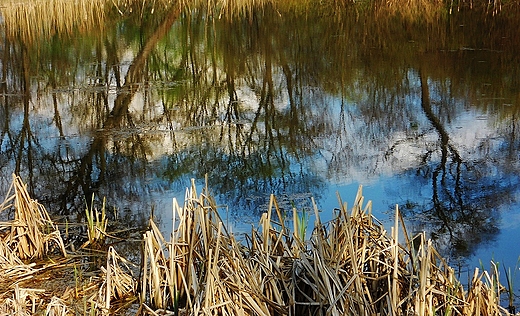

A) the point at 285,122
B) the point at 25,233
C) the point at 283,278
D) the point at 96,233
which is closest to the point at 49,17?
the point at 285,122

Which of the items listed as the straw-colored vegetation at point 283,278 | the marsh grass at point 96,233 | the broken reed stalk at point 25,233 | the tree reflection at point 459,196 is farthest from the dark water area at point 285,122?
the broken reed stalk at point 25,233

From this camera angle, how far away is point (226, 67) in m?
11.4

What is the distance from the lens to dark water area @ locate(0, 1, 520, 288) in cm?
602

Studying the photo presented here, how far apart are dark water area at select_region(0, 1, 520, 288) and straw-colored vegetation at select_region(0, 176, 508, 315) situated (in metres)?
0.72

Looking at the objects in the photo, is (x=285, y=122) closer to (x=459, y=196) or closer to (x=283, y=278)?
(x=459, y=196)

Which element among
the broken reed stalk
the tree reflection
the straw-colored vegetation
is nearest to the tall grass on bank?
the tree reflection

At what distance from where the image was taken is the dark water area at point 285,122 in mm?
6016

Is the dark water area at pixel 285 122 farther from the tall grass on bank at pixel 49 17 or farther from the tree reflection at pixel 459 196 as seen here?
the tall grass on bank at pixel 49 17

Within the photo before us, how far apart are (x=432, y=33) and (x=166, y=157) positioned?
7369mm

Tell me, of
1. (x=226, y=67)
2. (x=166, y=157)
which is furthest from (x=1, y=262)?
(x=226, y=67)

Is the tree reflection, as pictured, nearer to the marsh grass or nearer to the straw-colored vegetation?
the straw-colored vegetation

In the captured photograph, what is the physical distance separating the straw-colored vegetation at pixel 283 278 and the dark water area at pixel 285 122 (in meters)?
0.72

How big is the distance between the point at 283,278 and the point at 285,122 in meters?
5.23

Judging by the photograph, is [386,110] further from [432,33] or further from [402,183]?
[432,33]
